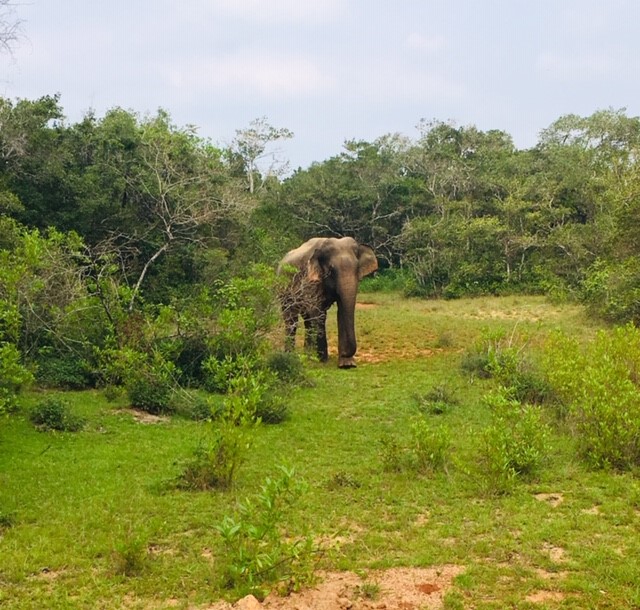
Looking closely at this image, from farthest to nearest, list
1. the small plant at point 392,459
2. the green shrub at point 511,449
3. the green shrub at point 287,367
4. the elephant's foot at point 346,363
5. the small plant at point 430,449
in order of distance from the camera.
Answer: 1. the elephant's foot at point 346,363
2. the green shrub at point 287,367
3. the small plant at point 392,459
4. the small plant at point 430,449
5. the green shrub at point 511,449

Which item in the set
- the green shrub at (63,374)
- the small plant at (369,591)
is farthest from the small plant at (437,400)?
the small plant at (369,591)

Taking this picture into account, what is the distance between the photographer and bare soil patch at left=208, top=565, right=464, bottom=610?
4.40 metres

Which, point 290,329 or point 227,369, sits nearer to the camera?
point 227,369

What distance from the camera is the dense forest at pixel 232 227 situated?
10.9 metres

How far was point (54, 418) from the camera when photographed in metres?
8.91

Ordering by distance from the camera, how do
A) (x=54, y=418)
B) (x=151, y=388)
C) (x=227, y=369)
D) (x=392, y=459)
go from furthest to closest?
(x=151, y=388), (x=227, y=369), (x=54, y=418), (x=392, y=459)

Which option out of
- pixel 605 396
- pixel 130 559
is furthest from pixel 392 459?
pixel 130 559

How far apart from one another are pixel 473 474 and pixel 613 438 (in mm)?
1579

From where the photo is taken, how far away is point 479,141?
3744 cm

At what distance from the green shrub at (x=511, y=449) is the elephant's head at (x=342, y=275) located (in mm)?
6418

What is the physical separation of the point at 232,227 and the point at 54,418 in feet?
42.9

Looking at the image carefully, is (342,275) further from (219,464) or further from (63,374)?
(219,464)

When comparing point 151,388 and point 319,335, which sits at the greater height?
point 319,335

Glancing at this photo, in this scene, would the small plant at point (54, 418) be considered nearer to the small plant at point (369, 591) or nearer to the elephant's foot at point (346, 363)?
the small plant at point (369, 591)
